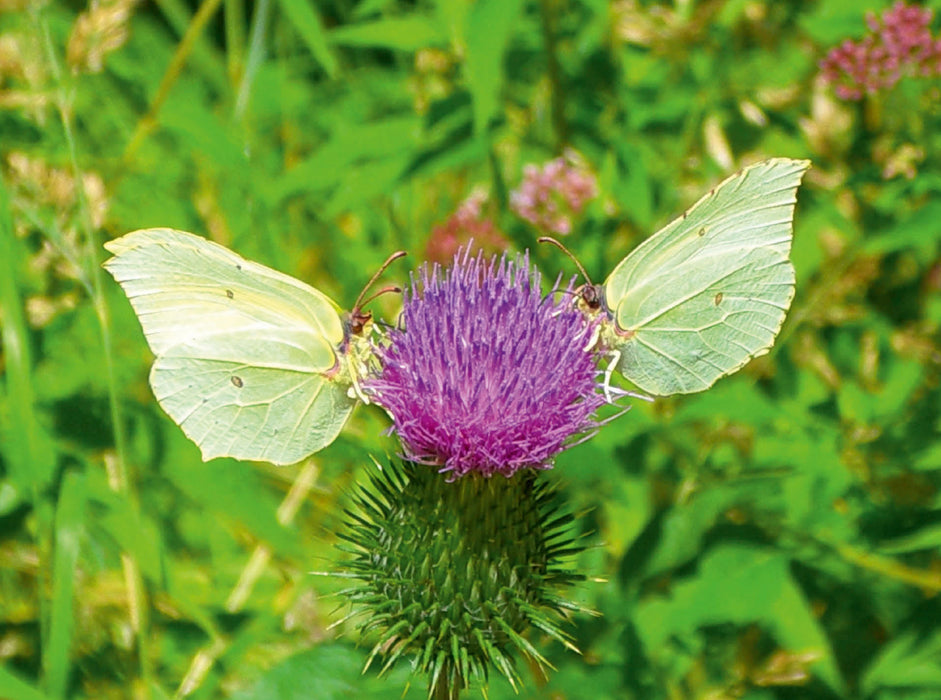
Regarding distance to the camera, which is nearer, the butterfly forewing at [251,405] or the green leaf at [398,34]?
the butterfly forewing at [251,405]

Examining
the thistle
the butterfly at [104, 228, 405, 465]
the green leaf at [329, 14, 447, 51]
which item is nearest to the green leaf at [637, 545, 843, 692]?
the thistle

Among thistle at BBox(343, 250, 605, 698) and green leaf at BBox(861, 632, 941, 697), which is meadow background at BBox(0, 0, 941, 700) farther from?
thistle at BBox(343, 250, 605, 698)

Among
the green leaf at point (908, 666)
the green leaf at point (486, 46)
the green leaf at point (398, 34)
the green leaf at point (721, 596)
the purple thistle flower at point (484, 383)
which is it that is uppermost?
the green leaf at point (486, 46)

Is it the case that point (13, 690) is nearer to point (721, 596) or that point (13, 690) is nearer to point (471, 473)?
point (471, 473)

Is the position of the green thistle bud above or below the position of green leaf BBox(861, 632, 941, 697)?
above

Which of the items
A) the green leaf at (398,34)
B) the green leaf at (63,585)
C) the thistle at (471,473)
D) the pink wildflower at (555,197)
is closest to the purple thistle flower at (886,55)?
the pink wildflower at (555,197)

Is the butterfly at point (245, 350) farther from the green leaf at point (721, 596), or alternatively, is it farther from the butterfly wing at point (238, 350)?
the green leaf at point (721, 596)
